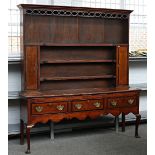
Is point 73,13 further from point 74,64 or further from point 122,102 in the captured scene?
point 122,102

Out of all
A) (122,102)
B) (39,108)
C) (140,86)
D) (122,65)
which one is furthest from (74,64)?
(140,86)

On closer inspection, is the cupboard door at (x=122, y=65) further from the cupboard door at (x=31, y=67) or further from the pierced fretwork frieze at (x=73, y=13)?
the cupboard door at (x=31, y=67)

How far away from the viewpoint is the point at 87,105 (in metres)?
4.16

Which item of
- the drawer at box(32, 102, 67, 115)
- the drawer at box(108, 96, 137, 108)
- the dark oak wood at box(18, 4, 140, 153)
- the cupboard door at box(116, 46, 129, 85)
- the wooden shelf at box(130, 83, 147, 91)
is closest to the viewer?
the drawer at box(32, 102, 67, 115)

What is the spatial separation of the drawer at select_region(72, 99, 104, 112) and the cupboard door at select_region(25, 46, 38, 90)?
0.60 meters

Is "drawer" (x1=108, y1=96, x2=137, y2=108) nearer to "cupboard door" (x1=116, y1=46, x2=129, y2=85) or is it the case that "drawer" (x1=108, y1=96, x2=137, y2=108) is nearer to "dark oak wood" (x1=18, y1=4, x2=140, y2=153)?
"dark oak wood" (x1=18, y1=4, x2=140, y2=153)

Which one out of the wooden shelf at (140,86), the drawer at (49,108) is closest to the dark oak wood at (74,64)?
the drawer at (49,108)

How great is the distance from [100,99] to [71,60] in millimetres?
736

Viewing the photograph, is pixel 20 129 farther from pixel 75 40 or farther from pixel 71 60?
pixel 75 40

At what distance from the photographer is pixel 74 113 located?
408cm

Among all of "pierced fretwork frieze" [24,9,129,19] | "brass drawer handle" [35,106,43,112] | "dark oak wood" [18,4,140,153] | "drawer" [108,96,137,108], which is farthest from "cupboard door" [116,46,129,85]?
"brass drawer handle" [35,106,43,112]

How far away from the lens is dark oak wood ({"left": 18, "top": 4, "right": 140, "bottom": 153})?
13.2 ft

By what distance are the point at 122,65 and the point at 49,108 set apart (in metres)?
1.43
